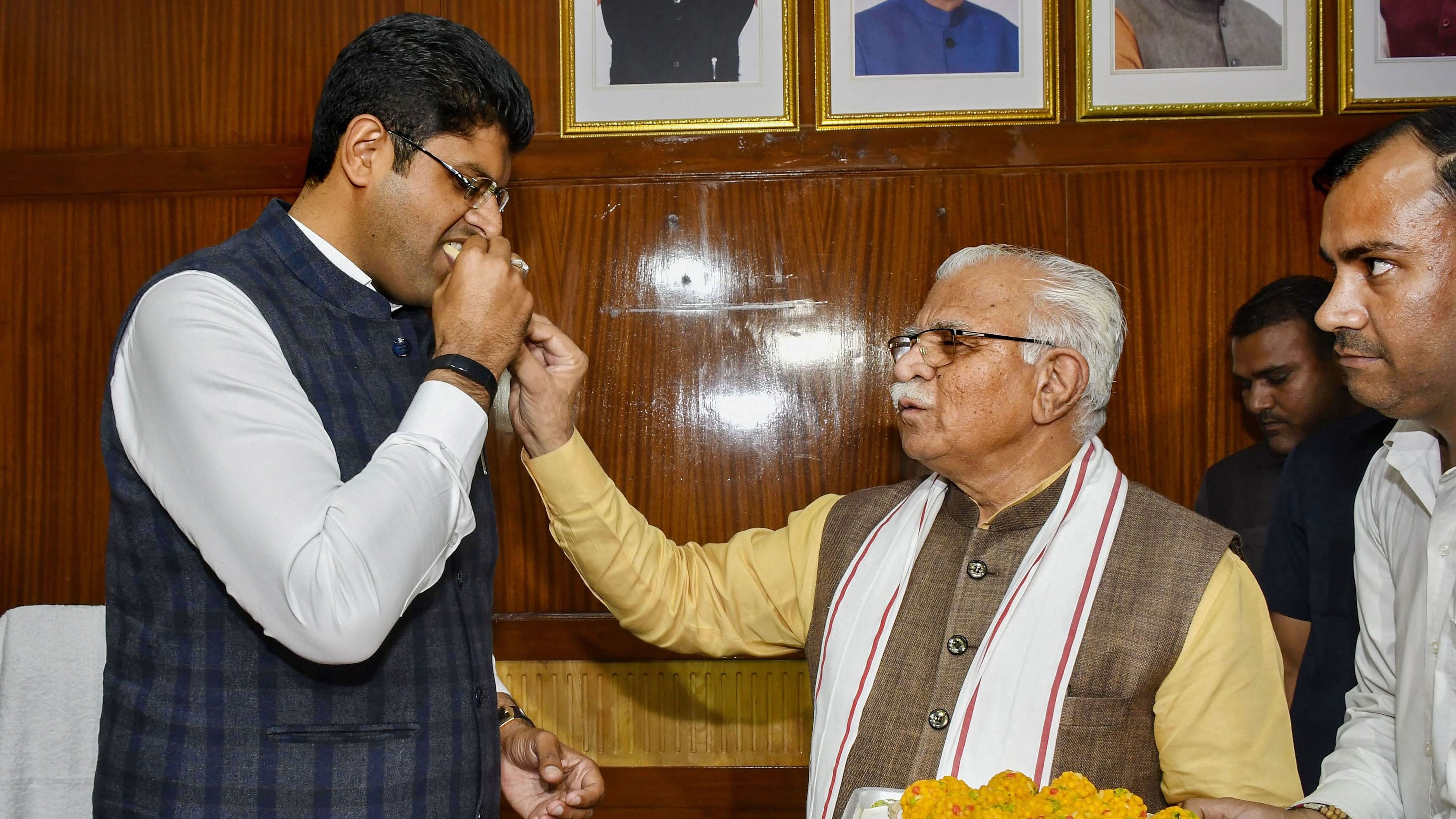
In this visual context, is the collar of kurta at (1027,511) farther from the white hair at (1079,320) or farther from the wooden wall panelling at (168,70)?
the wooden wall panelling at (168,70)

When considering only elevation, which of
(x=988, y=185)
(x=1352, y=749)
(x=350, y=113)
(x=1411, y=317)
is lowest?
(x=1352, y=749)

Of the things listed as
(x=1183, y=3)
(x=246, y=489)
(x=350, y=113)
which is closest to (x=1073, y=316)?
(x=350, y=113)

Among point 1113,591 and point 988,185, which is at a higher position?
point 988,185

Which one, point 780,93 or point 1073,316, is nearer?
point 1073,316

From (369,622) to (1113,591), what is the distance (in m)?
1.15

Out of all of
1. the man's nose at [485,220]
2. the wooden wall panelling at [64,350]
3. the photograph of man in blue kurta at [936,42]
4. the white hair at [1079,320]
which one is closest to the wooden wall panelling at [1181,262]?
the photograph of man in blue kurta at [936,42]

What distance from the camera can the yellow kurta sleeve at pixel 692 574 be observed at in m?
2.09

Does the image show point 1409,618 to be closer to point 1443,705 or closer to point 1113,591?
point 1443,705

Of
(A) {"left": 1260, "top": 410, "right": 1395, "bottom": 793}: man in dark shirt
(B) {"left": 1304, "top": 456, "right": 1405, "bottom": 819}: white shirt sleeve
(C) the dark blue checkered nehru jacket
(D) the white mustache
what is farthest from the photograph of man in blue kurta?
(C) the dark blue checkered nehru jacket

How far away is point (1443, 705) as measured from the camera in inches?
64.6

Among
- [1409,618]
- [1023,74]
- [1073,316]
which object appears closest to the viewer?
[1409,618]

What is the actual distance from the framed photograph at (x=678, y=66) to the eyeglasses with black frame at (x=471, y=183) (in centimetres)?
155

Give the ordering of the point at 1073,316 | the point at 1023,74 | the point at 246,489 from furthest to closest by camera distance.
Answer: the point at 1023,74 < the point at 1073,316 < the point at 246,489

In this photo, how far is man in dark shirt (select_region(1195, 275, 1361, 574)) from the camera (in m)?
3.00
